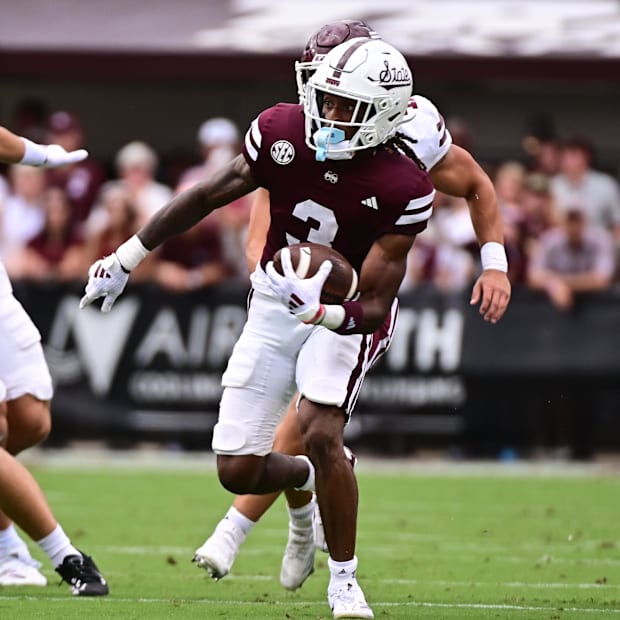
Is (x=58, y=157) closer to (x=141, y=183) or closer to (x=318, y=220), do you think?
(x=318, y=220)

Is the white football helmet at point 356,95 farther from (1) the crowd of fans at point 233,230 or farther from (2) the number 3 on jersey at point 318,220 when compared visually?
(1) the crowd of fans at point 233,230

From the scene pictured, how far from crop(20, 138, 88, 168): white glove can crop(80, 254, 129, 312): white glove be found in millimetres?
636

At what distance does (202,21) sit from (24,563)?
30.5 feet

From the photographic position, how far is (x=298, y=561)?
6.67 meters

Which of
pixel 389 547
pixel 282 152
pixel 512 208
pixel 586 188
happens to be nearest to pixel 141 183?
pixel 512 208

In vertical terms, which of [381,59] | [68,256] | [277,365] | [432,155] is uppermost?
[381,59]

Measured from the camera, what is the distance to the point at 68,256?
1269 cm

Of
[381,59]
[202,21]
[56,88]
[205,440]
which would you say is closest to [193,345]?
[205,440]

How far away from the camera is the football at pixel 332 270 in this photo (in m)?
5.56

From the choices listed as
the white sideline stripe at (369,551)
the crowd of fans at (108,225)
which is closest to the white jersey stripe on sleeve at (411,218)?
the white sideline stripe at (369,551)

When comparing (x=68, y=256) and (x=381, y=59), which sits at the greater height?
(x=381, y=59)

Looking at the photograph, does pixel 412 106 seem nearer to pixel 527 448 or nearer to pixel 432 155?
pixel 432 155

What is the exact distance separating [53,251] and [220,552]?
6.72 m

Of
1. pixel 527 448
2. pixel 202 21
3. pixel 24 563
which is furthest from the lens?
pixel 202 21
